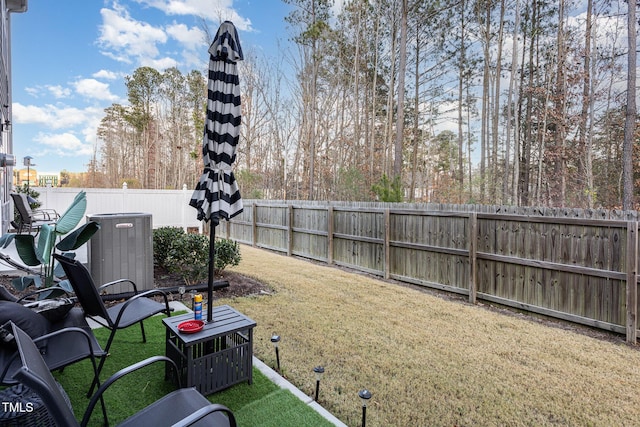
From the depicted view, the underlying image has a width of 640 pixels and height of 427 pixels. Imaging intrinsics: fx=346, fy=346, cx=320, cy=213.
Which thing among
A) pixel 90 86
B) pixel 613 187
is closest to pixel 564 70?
pixel 613 187

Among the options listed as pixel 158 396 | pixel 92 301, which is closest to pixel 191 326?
pixel 158 396

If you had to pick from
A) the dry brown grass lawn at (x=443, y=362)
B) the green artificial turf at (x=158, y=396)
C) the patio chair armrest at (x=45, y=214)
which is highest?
the patio chair armrest at (x=45, y=214)

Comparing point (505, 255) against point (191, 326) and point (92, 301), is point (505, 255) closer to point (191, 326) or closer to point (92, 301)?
point (191, 326)

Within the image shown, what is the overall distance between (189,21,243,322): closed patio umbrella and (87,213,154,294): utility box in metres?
2.55

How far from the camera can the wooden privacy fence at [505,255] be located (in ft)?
13.2

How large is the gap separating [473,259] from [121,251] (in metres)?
5.10

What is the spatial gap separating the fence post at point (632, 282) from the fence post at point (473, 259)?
1.84 metres

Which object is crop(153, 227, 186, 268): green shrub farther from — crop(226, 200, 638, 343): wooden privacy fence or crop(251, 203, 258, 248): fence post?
crop(251, 203, 258, 248): fence post

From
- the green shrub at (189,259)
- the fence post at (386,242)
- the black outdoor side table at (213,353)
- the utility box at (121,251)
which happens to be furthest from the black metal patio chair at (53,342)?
the fence post at (386,242)

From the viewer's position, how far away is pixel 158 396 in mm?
2445

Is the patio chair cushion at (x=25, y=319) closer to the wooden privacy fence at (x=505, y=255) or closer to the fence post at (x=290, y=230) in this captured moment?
the wooden privacy fence at (x=505, y=255)

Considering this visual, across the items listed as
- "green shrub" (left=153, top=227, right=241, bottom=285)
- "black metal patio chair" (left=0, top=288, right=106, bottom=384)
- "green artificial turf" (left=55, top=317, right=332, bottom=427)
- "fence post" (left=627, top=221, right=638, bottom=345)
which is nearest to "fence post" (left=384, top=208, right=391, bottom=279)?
"green shrub" (left=153, top=227, right=241, bottom=285)

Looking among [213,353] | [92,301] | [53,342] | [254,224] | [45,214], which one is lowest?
[213,353]

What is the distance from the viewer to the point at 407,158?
19.1 meters
